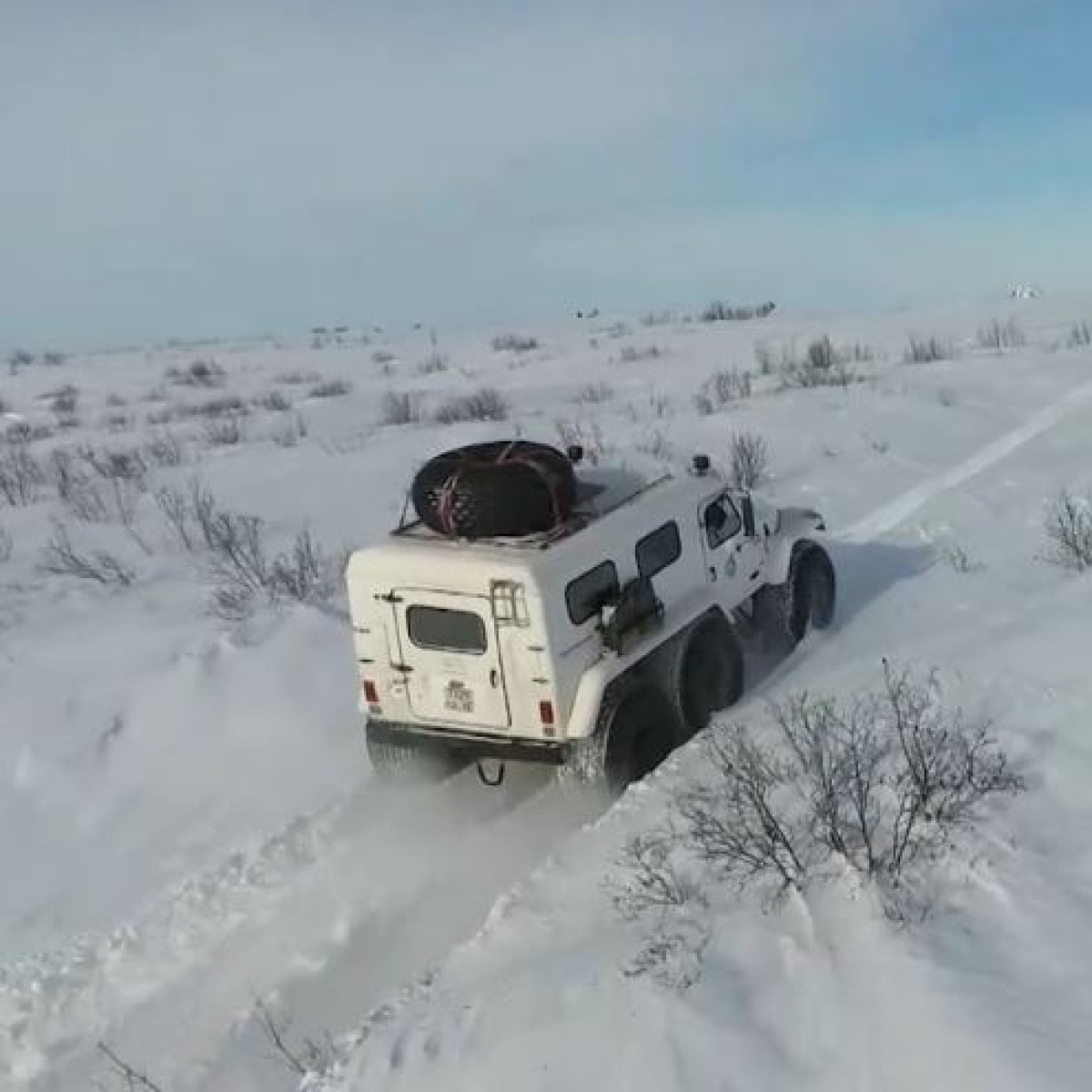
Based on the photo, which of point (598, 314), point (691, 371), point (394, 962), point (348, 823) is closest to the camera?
point (394, 962)

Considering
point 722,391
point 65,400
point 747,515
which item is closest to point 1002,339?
point 722,391

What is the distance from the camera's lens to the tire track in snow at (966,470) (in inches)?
531

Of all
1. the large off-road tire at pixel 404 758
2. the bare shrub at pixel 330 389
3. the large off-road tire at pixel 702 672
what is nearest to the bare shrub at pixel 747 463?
the large off-road tire at pixel 702 672

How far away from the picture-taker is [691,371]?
27250mm

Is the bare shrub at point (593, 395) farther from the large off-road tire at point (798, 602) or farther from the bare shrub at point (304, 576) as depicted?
the large off-road tire at point (798, 602)

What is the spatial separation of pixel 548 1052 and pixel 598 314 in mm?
52794

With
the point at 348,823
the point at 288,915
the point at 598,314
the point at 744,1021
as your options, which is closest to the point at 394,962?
the point at 288,915

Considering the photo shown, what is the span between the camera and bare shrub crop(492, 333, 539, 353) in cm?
3781

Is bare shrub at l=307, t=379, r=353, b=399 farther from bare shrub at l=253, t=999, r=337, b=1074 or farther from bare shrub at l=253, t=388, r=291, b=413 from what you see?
bare shrub at l=253, t=999, r=337, b=1074

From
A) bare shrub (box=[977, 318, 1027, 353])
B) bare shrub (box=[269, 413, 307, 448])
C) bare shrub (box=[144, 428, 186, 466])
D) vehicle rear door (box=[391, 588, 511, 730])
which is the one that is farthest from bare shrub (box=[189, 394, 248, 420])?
vehicle rear door (box=[391, 588, 511, 730])

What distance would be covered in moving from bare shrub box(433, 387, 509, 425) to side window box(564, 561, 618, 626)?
12.8 metres

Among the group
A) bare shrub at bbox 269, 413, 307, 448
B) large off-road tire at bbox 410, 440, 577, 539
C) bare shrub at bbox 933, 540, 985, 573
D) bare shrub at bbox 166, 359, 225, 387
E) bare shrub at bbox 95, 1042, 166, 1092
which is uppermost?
large off-road tire at bbox 410, 440, 577, 539

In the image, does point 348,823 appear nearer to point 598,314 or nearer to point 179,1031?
point 179,1031

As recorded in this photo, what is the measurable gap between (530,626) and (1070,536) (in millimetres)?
6028
